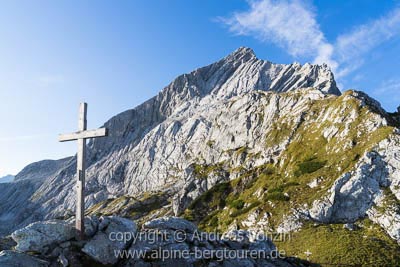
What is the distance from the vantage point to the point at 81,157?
2258 centimetres

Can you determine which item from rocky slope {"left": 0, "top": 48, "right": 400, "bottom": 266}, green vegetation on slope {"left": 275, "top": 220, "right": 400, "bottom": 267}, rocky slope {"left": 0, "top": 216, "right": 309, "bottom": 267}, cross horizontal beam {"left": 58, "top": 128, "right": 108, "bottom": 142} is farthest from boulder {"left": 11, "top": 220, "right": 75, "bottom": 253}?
rocky slope {"left": 0, "top": 48, "right": 400, "bottom": 266}

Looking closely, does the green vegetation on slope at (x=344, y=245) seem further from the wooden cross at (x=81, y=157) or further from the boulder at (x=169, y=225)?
the wooden cross at (x=81, y=157)

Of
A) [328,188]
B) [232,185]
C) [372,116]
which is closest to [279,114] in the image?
[232,185]

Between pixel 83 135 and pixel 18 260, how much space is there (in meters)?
7.97

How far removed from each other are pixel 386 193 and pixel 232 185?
194 ft

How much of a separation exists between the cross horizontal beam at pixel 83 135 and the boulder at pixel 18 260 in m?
7.51

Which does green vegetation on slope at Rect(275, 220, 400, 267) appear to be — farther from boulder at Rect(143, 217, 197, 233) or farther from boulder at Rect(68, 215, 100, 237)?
boulder at Rect(68, 215, 100, 237)

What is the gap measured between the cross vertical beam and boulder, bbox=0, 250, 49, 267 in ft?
9.77

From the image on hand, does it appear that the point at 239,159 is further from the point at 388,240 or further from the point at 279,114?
the point at 388,240

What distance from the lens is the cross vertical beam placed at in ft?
70.7

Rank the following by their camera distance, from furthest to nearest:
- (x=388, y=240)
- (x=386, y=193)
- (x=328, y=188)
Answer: (x=328, y=188) → (x=386, y=193) → (x=388, y=240)

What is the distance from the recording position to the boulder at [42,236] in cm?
2038

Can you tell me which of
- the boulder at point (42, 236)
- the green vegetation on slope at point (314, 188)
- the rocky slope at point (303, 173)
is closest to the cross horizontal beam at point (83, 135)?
the boulder at point (42, 236)

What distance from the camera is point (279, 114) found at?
145m
